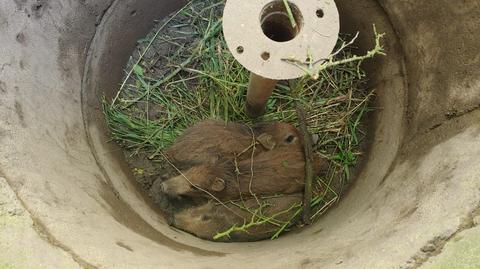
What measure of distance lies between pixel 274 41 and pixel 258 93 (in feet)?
1.62

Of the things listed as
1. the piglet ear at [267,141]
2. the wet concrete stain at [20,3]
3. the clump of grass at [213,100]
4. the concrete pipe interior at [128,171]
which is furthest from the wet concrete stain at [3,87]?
the piglet ear at [267,141]

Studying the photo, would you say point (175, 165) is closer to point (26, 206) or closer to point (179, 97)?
point (179, 97)

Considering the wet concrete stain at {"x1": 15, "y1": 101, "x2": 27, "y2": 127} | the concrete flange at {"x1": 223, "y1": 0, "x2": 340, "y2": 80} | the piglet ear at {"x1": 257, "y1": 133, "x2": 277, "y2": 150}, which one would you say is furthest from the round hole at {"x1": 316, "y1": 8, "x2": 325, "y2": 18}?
the wet concrete stain at {"x1": 15, "y1": 101, "x2": 27, "y2": 127}

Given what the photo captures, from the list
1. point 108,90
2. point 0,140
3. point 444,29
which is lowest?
point 444,29

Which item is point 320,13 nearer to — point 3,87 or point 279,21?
point 279,21

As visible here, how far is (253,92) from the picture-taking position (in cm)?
230

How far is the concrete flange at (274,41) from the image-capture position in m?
1.76

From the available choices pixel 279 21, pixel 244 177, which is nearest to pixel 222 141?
pixel 244 177

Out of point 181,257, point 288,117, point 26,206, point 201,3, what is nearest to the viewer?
point 26,206

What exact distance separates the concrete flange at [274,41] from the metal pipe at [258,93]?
0.20 meters

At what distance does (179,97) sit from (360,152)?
3.54ft

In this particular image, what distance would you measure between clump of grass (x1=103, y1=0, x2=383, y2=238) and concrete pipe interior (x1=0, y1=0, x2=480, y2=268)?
0.13m

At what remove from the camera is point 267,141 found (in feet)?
8.34

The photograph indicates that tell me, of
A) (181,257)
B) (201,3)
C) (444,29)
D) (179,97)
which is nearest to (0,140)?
(181,257)
